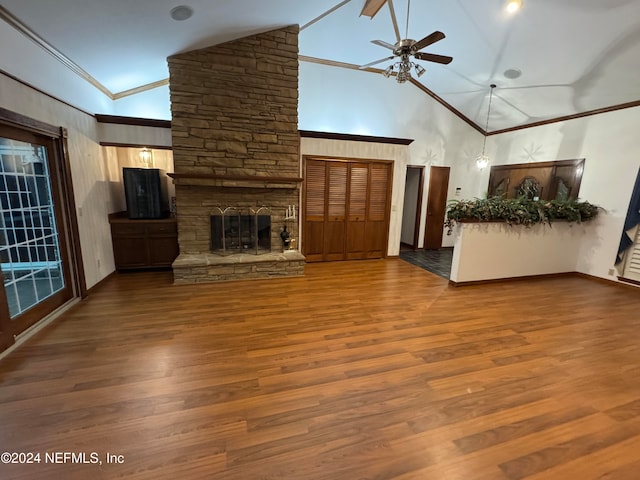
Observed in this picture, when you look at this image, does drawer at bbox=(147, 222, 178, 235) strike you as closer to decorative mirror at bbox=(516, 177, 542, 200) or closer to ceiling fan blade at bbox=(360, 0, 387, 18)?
ceiling fan blade at bbox=(360, 0, 387, 18)

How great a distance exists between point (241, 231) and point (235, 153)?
127 centimetres

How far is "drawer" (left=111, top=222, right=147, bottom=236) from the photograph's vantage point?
14.8 ft

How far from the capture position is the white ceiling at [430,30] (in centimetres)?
291

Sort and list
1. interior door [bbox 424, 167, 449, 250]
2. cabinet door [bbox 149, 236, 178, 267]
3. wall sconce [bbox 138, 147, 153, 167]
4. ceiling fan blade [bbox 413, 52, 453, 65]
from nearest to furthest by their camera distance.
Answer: ceiling fan blade [bbox 413, 52, 453, 65] → cabinet door [bbox 149, 236, 178, 267] → wall sconce [bbox 138, 147, 153, 167] → interior door [bbox 424, 167, 449, 250]

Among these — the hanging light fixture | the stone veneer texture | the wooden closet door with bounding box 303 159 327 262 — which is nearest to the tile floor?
the wooden closet door with bounding box 303 159 327 262

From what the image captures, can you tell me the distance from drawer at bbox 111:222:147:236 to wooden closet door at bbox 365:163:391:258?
415 centimetres

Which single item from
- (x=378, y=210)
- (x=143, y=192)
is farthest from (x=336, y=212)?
(x=143, y=192)

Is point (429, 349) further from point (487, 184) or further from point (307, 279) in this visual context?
point (487, 184)

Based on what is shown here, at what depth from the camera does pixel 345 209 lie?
5.72 metres

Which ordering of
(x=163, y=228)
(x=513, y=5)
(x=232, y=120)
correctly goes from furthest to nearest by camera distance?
(x=163, y=228) < (x=232, y=120) < (x=513, y=5)

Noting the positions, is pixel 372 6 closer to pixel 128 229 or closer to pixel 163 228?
pixel 163 228

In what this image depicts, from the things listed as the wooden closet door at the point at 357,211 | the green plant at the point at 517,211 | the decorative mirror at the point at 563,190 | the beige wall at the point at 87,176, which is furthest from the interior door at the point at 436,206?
the beige wall at the point at 87,176

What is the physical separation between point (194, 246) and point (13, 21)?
3010 millimetres

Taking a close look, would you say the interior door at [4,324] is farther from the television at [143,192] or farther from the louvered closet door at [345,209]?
the louvered closet door at [345,209]
